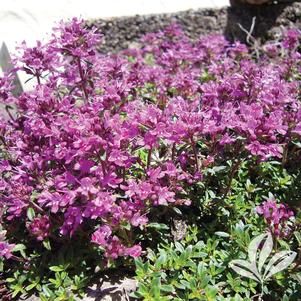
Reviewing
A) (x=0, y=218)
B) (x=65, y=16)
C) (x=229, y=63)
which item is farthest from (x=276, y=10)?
(x=0, y=218)

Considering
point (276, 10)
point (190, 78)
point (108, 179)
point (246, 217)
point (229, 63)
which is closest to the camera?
point (108, 179)

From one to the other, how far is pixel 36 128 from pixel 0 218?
52 cm

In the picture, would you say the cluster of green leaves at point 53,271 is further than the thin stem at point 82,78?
No

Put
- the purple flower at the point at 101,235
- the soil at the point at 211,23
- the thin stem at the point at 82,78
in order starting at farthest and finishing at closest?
the soil at the point at 211,23, the thin stem at the point at 82,78, the purple flower at the point at 101,235

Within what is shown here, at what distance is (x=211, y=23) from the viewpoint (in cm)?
571

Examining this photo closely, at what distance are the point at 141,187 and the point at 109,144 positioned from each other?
290 millimetres

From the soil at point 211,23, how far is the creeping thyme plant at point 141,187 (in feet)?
8.85

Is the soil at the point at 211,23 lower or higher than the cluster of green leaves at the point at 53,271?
higher

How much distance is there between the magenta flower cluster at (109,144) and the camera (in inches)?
82.9

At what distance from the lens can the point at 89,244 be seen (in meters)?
2.38

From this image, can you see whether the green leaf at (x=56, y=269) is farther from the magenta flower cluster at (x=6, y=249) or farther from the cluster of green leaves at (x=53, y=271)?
the magenta flower cluster at (x=6, y=249)

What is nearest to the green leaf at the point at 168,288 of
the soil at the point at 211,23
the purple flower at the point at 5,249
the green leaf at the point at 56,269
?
the green leaf at the point at 56,269

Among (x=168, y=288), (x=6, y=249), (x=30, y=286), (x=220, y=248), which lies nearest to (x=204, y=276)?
(x=168, y=288)

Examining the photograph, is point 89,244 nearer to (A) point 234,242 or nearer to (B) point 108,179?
(B) point 108,179
